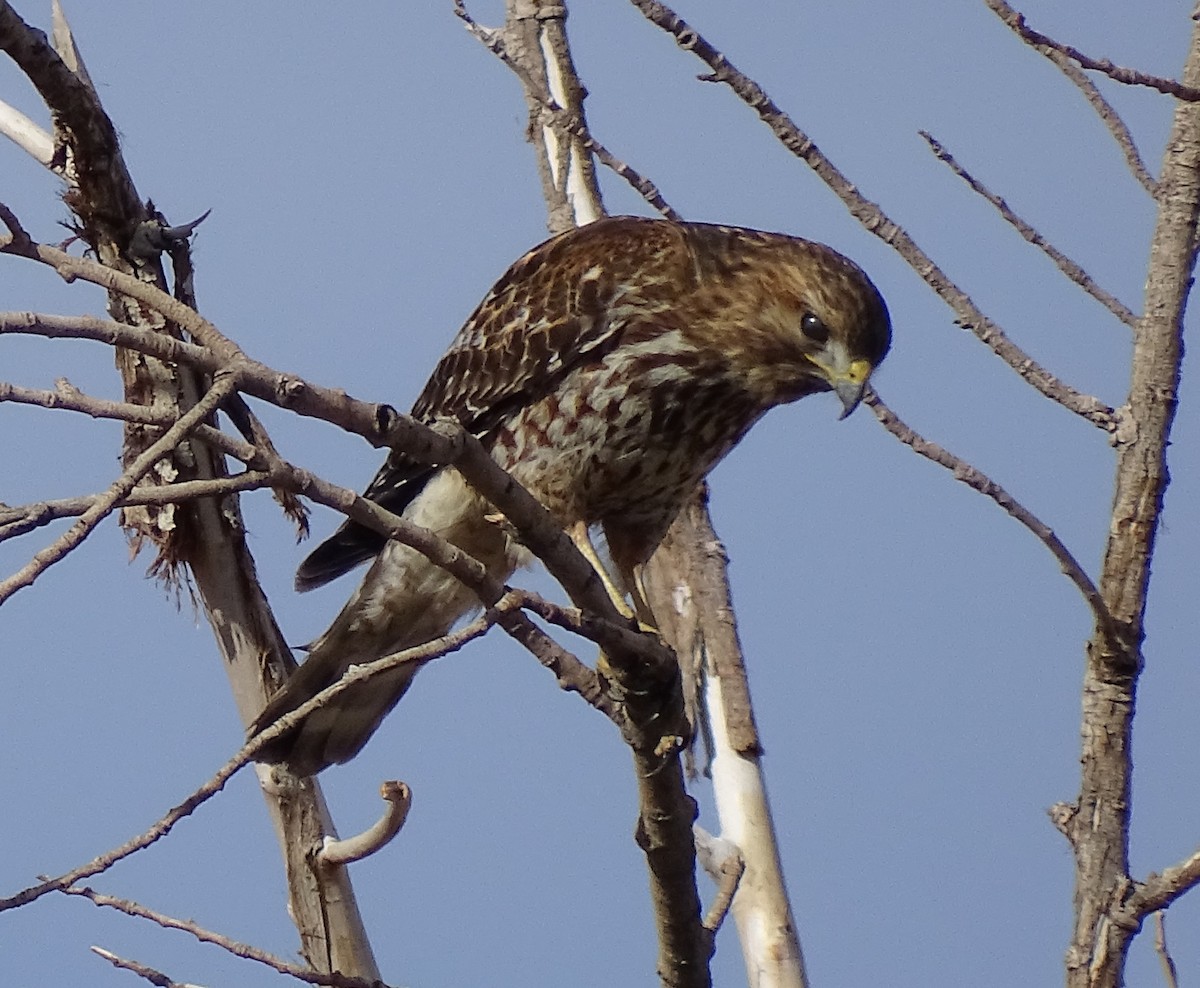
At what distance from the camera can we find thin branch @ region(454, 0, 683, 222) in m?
2.96

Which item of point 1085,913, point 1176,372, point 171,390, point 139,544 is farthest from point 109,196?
point 1085,913

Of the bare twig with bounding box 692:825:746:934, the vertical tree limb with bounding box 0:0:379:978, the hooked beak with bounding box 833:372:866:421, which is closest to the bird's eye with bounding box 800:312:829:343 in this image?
the hooked beak with bounding box 833:372:866:421

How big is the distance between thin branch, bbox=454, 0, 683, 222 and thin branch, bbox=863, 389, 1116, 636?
649 millimetres

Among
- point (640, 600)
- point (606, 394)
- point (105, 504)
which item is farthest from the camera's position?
point (640, 600)

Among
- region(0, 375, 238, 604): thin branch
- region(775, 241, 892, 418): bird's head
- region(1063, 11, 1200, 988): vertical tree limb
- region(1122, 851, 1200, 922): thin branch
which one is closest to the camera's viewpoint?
region(0, 375, 238, 604): thin branch

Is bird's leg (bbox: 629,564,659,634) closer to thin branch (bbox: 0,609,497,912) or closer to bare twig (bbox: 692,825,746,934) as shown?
bare twig (bbox: 692,825,746,934)

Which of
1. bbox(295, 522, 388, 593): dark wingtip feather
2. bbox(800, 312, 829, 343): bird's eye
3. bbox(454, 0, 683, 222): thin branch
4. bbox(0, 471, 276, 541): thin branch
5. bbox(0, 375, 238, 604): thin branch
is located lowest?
bbox(0, 375, 238, 604): thin branch

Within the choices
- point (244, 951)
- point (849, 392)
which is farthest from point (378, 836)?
point (849, 392)

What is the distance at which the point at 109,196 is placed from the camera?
10.0 feet

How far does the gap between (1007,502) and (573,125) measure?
1.19m

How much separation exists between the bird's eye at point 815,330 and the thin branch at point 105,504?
1.69m

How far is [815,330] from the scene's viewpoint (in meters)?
3.05

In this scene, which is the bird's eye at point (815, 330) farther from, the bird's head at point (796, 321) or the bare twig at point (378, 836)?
the bare twig at point (378, 836)

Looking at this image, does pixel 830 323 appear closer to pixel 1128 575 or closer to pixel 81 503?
pixel 1128 575
